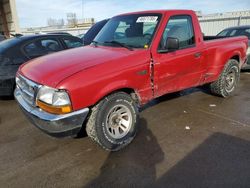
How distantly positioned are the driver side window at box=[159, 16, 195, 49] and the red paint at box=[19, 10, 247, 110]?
3.7 inches

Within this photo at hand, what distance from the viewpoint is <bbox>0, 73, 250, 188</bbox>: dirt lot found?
2939 millimetres

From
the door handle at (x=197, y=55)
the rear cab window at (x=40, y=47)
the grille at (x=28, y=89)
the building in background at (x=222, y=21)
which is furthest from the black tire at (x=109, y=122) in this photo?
the building in background at (x=222, y=21)

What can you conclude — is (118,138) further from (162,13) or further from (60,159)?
(162,13)

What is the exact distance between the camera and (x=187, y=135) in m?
4.02

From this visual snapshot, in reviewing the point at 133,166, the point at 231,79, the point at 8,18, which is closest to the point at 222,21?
the point at 231,79

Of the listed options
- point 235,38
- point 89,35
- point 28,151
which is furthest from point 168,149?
point 89,35

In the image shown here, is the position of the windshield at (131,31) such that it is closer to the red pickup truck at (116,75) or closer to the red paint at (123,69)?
the red pickup truck at (116,75)

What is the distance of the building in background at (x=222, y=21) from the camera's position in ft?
53.6

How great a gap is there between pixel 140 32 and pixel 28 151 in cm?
265

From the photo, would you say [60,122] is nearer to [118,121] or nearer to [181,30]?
[118,121]

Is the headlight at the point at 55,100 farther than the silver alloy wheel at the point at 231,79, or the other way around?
the silver alloy wheel at the point at 231,79

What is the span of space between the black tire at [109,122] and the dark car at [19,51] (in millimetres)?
3189

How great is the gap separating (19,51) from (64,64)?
3.00m

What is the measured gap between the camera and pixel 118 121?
3.67 metres
